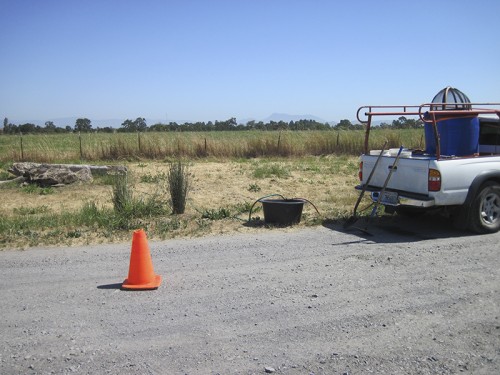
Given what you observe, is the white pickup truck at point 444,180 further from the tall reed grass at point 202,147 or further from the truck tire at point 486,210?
the tall reed grass at point 202,147

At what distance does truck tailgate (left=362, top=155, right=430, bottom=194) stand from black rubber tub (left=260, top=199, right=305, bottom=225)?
1380 mm

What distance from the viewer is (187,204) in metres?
10.6

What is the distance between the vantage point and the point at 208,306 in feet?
15.5

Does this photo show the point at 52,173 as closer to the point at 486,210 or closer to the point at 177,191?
the point at 177,191

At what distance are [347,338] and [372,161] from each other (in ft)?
16.1

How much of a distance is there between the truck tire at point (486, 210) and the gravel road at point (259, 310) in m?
0.57

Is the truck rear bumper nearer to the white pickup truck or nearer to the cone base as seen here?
the white pickup truck

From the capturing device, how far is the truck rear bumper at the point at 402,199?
7.36 metres

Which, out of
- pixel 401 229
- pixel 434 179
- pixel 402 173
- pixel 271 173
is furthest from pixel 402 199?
pixel 271 173

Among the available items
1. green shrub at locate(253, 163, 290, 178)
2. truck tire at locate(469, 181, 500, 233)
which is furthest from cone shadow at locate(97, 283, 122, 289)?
green shrub at locate(253, 163, 290, 178)

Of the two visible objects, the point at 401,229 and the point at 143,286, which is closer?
the point at 143,286

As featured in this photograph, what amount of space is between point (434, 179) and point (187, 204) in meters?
5.33

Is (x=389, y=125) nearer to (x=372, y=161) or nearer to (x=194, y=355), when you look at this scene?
(x=372, y=161)

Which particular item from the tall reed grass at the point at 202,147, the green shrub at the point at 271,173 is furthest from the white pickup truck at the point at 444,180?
the tall reed grass at the point at 202,147
